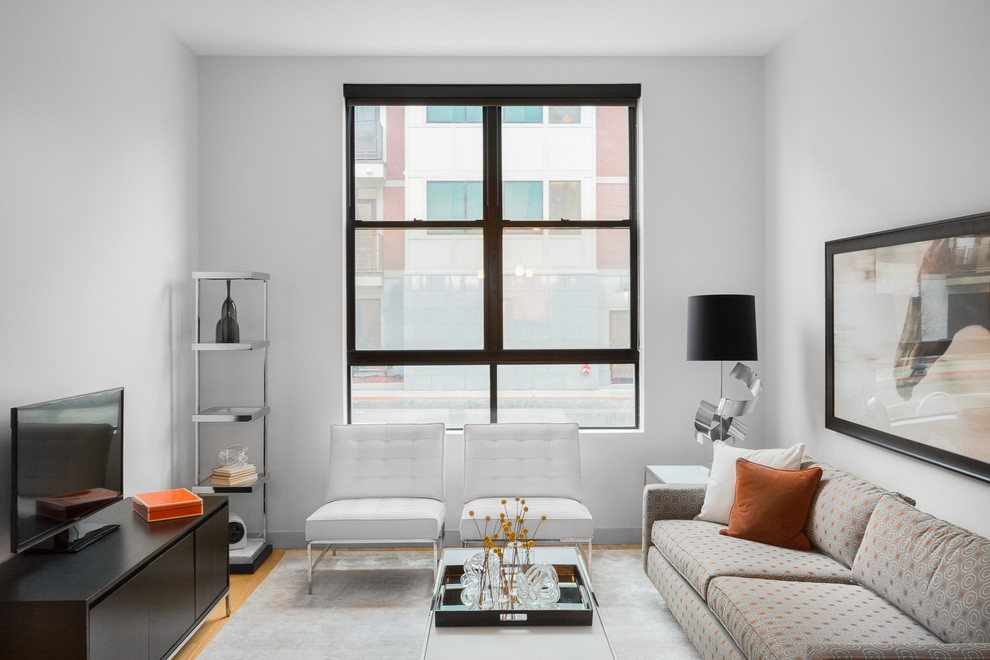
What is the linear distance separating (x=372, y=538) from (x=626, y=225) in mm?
2504

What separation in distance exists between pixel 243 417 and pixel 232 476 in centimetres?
34

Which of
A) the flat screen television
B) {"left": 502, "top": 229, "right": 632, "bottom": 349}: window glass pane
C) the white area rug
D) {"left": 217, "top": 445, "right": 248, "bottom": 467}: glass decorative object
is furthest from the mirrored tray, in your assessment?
{"left": 502, "top": 229, "right": 632, "bottom": 349}: window glass pane

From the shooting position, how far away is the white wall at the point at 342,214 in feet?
14.1

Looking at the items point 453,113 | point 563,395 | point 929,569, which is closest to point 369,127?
point 453,113

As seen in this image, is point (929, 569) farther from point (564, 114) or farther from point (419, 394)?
point (564, 114)

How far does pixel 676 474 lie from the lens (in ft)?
13.0

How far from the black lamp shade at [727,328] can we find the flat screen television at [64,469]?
2.94m

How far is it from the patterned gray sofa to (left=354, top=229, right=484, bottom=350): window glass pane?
1.96 meters

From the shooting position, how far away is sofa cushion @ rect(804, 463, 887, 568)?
2.71 meters

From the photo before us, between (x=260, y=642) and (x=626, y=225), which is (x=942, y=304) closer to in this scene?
(x=626, y=225)

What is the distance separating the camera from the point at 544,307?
4.46 metres

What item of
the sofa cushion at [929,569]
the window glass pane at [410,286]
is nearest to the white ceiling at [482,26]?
the window glass pane at [410,286]

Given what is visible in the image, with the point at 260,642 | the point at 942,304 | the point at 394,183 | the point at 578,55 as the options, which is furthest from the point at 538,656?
the point at 578,55

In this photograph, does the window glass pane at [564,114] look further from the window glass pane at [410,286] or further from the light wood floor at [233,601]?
the light wood floor at [233,601]
